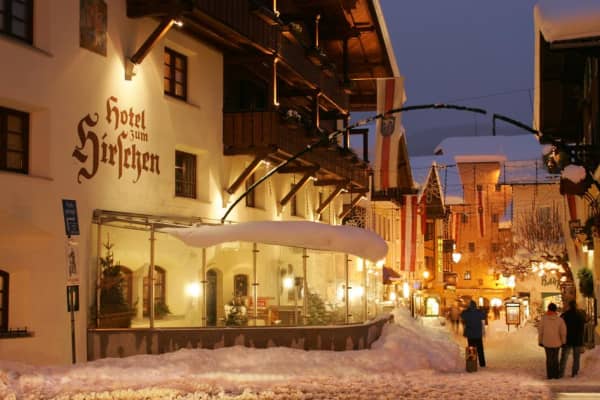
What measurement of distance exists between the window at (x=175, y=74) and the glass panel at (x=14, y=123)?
220 inches

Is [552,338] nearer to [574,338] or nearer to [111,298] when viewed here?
[574,338]

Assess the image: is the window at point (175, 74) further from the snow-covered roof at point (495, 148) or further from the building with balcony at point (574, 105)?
the snow-covered roof at point (495, 148)

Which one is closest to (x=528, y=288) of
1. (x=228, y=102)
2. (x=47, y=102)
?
(x=228, y=102)

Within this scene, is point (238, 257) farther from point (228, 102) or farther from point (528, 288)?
point (528, 288)

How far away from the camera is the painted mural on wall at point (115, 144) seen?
Result: 1822 centimetres

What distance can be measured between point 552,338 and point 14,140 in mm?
11037

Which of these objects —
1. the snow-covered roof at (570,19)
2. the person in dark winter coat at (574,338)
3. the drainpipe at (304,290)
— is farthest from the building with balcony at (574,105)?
the drainpipe at (304,290)

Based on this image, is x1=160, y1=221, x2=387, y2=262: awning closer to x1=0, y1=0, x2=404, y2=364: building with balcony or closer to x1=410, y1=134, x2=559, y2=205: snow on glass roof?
x1=0, y1=0, x2=404, y2=364: building with balcony

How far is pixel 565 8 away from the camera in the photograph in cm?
1656

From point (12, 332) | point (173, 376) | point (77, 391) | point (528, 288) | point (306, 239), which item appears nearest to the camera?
point (77, 391)

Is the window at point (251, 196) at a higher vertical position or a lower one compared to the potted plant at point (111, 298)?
higher

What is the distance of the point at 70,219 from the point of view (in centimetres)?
1511

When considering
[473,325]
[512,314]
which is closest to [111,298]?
[473,325]

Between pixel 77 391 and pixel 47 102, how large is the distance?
634cm
